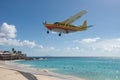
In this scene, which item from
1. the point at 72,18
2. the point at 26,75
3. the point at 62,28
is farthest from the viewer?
the point at 72,18

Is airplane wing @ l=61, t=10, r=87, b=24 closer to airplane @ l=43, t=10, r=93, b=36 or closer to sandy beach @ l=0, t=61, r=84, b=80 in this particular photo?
airplane @ l=43, t=10, r=93, b=36

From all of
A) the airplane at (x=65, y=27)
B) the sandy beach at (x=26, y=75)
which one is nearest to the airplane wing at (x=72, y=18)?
the airplane at (x=65, y=27)

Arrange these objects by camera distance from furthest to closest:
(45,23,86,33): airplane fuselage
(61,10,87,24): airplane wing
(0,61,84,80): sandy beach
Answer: (61,10,87,24): airplane wing, (45,23,86,33): airplane fuselage, (0,61,84,80): sandy beach

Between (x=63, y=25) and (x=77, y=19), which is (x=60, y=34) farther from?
(x=77, y=19)

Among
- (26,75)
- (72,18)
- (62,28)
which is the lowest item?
(26,75)

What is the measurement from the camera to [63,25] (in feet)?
119

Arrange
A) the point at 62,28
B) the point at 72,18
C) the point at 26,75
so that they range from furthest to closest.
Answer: the point at 72,18, the point at 26,75, the point at 62,28

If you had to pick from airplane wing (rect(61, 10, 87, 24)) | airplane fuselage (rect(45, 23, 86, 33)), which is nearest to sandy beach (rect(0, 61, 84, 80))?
airplane fuselage (rect(45, 23, 86, 33))

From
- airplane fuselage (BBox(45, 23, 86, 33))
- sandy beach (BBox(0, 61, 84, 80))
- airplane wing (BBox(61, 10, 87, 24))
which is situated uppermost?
airplane wing (BBox(61, 10, 87, 24))

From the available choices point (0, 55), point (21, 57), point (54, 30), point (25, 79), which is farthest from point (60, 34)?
point (21, 57)

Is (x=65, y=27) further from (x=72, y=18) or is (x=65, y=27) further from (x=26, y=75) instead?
(x=26, y=75)

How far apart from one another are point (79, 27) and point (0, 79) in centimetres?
1573

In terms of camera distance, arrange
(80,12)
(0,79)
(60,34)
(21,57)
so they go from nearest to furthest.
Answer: (0,79), (60,34), (80,12), (21,57)

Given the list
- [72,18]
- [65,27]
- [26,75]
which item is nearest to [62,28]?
[65,27]
